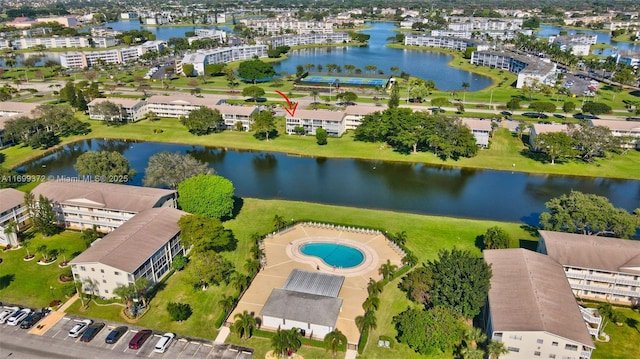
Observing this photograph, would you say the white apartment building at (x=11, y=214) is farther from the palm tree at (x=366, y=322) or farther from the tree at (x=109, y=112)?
the tree at (x=109, y=112)

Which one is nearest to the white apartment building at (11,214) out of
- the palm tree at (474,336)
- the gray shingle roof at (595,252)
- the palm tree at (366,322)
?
the palm tree at (366,322)


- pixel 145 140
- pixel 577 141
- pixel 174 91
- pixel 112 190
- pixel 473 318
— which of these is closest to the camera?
pixel 473 318

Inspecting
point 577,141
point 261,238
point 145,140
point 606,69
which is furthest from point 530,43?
point 261,238

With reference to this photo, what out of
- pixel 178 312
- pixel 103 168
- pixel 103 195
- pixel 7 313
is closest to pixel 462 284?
pixel 178 312

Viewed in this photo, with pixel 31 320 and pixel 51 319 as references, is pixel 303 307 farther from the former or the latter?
pixel 31 320

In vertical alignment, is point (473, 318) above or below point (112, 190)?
below

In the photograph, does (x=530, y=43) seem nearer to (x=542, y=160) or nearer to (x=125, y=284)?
Result: (x=542, y=160)
